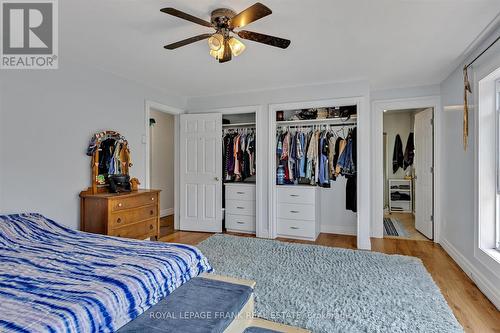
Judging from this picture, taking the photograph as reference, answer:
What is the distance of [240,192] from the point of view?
4367 millimetres

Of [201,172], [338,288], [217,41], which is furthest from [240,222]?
[217,41]

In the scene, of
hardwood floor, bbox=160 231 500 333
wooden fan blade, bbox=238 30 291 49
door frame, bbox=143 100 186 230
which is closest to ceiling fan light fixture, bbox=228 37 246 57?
wooden fan blade, bbox=238 30 291 49

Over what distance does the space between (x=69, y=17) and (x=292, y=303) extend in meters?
2.88

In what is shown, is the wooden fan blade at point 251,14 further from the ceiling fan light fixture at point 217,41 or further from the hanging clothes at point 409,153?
the hanging clothes at point 409,153

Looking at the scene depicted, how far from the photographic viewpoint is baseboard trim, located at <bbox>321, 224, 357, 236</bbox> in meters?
4.27

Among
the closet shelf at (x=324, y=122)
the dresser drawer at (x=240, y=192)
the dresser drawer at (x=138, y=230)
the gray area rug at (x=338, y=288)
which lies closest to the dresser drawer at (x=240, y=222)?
the dresser drawer at (x=240, y=192)

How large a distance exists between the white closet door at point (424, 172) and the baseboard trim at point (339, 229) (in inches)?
43.0

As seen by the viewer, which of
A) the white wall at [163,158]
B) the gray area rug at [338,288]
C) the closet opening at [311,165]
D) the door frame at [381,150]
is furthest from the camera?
the white wall at [163,158]

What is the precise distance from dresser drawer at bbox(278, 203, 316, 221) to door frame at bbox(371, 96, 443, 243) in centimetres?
104

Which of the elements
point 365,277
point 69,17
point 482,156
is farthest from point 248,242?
point 69,17

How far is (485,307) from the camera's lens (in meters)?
2.07

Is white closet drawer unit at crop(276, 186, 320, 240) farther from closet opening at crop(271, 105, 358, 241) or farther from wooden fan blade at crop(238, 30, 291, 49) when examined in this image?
wooden fan blade at crop(238, 30, 291, 49)

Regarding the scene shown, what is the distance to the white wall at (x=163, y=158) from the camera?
5500 millimetres

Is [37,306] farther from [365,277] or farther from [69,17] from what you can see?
[365,277]
